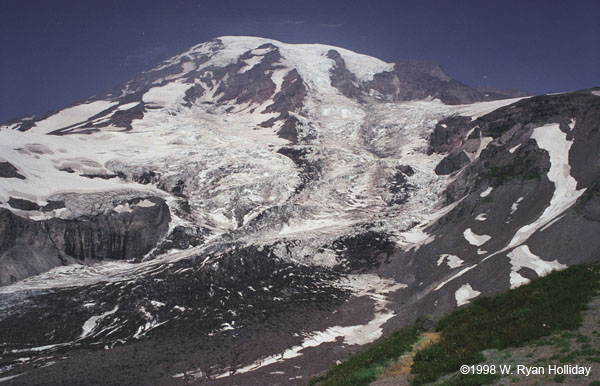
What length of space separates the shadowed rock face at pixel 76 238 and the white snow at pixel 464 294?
40853mm

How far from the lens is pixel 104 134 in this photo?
95000mm

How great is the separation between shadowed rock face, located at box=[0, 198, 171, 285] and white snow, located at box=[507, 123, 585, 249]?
44716 mm

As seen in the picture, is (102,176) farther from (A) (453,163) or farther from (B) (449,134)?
(B) (449,134)

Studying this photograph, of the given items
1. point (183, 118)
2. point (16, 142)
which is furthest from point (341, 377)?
point (183, 118)

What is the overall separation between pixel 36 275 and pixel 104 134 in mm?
56806

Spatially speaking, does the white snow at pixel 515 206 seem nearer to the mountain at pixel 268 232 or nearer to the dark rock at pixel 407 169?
the mountain at pixel 268 232

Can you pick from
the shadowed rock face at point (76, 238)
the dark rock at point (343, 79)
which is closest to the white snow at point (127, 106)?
the dark rock at point (343, 79)

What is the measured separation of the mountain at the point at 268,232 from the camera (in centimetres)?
2952

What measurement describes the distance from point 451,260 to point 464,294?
8488 millimetres

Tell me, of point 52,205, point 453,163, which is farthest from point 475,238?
point 52,205

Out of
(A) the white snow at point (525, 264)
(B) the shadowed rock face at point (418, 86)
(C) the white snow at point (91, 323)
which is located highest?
(B) the shadowed rock face at point (418, 86)

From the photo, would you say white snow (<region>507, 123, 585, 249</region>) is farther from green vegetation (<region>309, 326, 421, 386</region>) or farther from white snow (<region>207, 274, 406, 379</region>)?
green vegetation (<region>309, 326, 421, 386</region>)

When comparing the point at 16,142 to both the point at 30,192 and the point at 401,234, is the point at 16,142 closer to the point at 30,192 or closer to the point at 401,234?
the point at 30,192

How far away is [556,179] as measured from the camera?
140 ft
